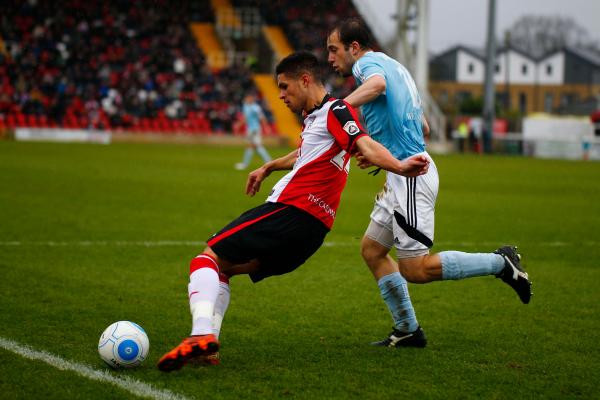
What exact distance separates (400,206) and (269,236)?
1.03m

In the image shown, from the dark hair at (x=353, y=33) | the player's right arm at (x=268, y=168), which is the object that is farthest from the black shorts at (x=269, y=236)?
the dark hair at (x=353, y=33)

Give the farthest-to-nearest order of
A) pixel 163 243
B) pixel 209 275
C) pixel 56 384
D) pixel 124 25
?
pixel 124 25, pixel 163 243, pixel 209 275, pixel 56 384

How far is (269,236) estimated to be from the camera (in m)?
5.13

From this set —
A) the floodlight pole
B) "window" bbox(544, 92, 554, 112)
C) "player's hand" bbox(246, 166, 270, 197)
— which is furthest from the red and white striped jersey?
"window" bbox(544, 92, 554, 112)

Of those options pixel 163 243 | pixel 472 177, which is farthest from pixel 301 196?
pixel 472 177

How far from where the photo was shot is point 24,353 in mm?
5348

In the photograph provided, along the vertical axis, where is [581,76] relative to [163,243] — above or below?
below

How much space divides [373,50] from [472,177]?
19.1m

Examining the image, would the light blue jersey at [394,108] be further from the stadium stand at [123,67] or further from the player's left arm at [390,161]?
the stadium stand at [123,67]

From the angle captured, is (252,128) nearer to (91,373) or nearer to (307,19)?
(91,373)

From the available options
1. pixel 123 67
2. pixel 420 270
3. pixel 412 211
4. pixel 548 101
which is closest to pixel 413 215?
pixel 412 211

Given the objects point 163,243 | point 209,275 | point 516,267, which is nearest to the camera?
point 209,275

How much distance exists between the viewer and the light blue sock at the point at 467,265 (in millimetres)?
5695

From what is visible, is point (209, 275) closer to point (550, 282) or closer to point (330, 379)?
point (330, 379)
